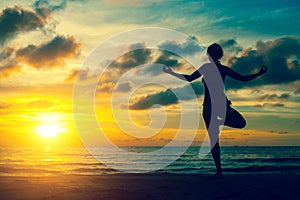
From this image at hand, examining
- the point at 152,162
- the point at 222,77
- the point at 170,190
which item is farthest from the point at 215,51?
the point at 152,162

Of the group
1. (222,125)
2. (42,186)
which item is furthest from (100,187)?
(222,125)

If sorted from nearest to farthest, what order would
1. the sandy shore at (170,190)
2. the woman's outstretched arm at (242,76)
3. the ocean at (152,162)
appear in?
1. the sandy shore at (170,190)
2. the woman's outstretched arm at (242,76)
3. the ocean at (152,162)

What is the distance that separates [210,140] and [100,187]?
111 inches

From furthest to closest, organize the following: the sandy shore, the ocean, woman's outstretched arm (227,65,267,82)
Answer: the ocean, woman's outstretched arm (227,65,267,82), the sandy shore

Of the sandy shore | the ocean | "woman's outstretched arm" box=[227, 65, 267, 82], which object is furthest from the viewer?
the ocean

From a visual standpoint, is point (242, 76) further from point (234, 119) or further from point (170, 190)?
point (170, 190)

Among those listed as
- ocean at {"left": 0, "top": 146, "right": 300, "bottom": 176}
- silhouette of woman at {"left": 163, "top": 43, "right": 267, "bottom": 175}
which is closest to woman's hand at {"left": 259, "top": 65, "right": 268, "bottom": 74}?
silhouette of woman at {"left": 163, "top": 43, "right": 267, "bottom": 175}

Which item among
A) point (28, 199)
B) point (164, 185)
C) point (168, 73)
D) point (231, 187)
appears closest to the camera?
point (28, 199)

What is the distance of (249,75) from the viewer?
28.2ft

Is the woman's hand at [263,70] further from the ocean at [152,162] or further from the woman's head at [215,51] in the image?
the ocean at [152,162]

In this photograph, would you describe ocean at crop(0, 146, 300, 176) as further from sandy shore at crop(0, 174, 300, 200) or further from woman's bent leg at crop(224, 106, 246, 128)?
sandy shore at crop(0, 174, 300, 200)

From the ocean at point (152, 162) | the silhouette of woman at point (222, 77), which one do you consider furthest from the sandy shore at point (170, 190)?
the ocean at point (152, 162)

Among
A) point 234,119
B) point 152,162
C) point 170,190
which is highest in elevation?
point 152,162

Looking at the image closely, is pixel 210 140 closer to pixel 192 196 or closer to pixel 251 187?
pixel 251 187
